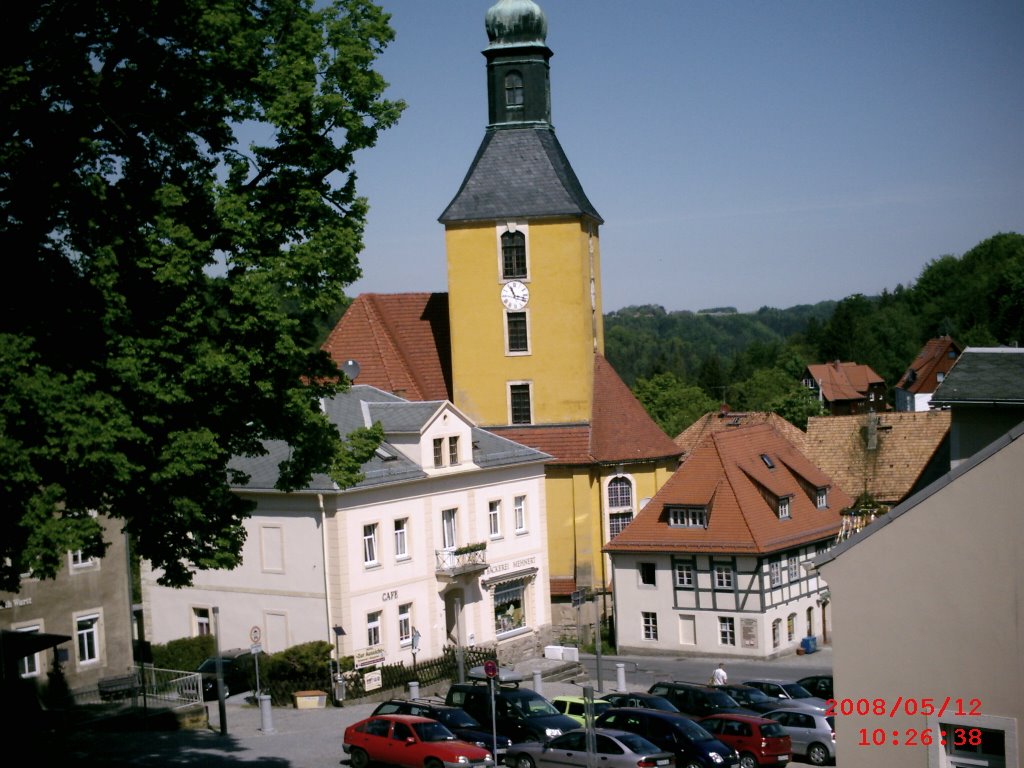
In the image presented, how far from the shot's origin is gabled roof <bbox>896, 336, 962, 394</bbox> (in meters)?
114

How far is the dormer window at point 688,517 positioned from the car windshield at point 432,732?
20005 millimetres

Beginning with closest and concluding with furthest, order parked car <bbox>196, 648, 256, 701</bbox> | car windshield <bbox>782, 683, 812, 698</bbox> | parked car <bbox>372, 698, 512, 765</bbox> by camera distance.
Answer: parked car <bbox>372, 698, 512, 765</bbox>
car windshield <bbox>782, 683, 812, 698</bbox>
parked car <bbox>196, 648, 256, 701</bbox>

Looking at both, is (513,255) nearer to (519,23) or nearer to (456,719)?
(519,23)

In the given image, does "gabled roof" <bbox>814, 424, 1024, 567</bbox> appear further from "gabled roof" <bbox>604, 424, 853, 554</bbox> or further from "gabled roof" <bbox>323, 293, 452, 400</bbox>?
"gabled roof" <bbox>323, 293, 452, 400</bbox>

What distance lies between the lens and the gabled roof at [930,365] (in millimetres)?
113750

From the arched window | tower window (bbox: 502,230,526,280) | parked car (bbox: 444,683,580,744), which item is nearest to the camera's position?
parked car (bbox: 444,683,580,744)

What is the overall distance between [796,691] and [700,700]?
2978 mm

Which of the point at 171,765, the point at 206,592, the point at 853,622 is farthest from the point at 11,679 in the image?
the point at 853,622

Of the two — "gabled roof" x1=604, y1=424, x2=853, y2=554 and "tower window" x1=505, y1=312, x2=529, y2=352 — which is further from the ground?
"tower window" x1=505, y1=312, x2=529, y2=352

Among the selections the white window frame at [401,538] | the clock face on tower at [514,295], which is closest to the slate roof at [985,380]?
the white window frame at [401,538]

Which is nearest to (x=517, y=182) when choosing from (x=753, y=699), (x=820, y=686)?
(x=820, y=686)

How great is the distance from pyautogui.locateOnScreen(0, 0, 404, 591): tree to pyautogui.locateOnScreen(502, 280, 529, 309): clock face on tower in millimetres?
30575

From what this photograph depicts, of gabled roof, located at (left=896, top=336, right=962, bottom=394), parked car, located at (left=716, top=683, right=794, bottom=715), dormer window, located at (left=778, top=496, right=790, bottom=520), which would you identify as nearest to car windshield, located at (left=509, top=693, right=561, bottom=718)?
parked car, located at (left=716, top=683, right=794, bottom=715)

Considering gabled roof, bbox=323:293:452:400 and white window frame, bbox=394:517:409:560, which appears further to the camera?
gabled roof, bbox=323:293:452:400
